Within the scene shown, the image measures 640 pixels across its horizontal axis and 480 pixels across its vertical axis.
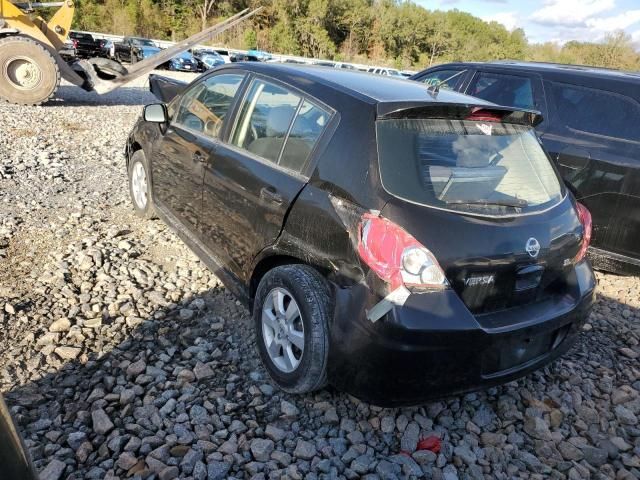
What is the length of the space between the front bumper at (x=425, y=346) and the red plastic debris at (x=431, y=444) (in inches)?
14.7

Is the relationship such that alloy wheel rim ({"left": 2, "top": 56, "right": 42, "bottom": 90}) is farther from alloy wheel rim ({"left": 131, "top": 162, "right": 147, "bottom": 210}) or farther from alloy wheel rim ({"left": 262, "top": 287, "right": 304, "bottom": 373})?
alloy wheel rim ({"left": 262, "top": 287, "right": 304, "bottom": 373})

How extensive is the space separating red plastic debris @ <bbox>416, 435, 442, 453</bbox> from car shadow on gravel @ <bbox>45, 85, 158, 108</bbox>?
1102cm

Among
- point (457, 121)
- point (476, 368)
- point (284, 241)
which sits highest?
point (457, 121)

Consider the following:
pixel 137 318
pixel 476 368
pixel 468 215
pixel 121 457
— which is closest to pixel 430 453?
pixel 476 368

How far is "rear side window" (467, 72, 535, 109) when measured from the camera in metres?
4.89

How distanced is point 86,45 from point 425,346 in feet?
84.3

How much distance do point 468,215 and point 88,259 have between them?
3018 millimetres

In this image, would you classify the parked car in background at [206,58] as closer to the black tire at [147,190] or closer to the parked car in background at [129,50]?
the parked car in background at [129,50]

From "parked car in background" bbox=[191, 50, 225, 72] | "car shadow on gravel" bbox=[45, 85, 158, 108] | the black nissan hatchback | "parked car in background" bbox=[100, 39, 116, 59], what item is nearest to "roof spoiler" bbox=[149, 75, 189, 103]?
the black nissan hatchback

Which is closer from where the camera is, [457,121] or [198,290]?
[457,121]

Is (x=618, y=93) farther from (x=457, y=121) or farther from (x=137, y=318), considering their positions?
(x=137, y=318)

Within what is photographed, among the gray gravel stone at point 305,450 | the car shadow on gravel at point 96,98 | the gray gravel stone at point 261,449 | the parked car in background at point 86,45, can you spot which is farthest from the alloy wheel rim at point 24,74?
the parked car in background at point 86,45

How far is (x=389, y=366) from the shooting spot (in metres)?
2.15

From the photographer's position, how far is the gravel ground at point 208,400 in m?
2.34
